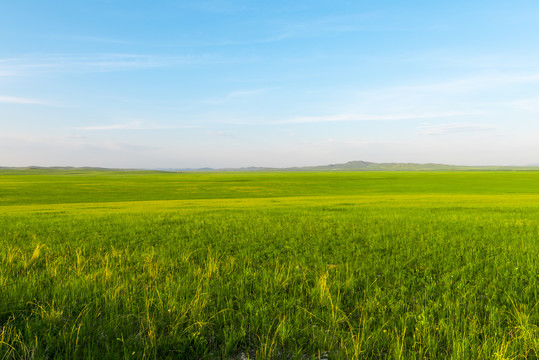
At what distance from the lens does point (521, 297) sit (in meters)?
5.35

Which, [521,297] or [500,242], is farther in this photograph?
[500,242]

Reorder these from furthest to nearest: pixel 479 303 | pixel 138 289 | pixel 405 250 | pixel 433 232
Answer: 1. pixel 433 232
2. pixel 405 250
3. pixel 138 289
4. pixel 479 303

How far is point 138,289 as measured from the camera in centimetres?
561

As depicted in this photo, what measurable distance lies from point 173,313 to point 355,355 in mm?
2904

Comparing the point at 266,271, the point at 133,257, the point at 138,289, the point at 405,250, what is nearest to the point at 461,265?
the point at 405,250

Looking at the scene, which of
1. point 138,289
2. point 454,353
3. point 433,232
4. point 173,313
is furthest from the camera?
point 433,232

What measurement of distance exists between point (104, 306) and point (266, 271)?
344cm

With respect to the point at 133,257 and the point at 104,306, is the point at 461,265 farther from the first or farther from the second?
the point at 133,257

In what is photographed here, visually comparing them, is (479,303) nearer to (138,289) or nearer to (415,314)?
(415,314)

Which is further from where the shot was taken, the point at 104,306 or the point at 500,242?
the point at 500,242

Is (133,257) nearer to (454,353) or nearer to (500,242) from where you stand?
(454,353)

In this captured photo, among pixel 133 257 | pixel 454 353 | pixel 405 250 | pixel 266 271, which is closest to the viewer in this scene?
pixel 454 353

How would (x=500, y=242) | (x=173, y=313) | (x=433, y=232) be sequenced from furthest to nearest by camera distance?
(x=433, y=232)
(x=500, y=242)
(x=173, y=313)

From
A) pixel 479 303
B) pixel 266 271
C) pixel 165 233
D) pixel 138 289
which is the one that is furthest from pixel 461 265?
pixel 165 233
